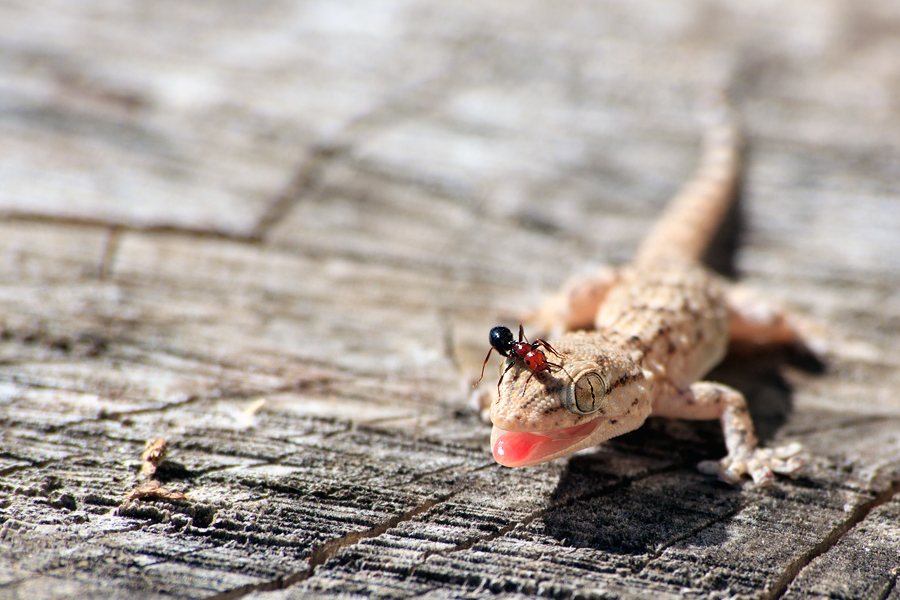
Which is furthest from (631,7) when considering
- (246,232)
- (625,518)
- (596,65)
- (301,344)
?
(625,518)

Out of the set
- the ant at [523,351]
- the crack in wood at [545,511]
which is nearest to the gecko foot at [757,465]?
the crack in wood at [545,511]

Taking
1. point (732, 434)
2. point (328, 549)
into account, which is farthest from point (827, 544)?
point (328, 549)

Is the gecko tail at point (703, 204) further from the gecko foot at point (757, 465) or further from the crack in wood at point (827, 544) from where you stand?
the crack in wood at point (827, 544)

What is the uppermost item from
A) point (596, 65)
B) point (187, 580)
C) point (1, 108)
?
point (596, 65)

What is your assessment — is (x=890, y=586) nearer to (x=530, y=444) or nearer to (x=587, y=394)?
(x=587, y=394)

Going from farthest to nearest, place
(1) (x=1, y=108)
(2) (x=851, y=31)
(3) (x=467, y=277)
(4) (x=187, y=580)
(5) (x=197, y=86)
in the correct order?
(2) (x=851, y=31), (5) (x=197, y=86), (1) (x=1, y=108), (3) (x=467, y=277), (4) (x=187, y=580)

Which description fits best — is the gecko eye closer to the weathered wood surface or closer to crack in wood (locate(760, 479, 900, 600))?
the weathered wood surface

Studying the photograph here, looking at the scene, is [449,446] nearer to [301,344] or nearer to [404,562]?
[404,562]

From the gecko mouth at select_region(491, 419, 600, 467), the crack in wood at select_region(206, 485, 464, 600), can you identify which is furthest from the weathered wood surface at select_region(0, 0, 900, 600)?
the gecko mouth at select_region(491, 419, 600, 467)
